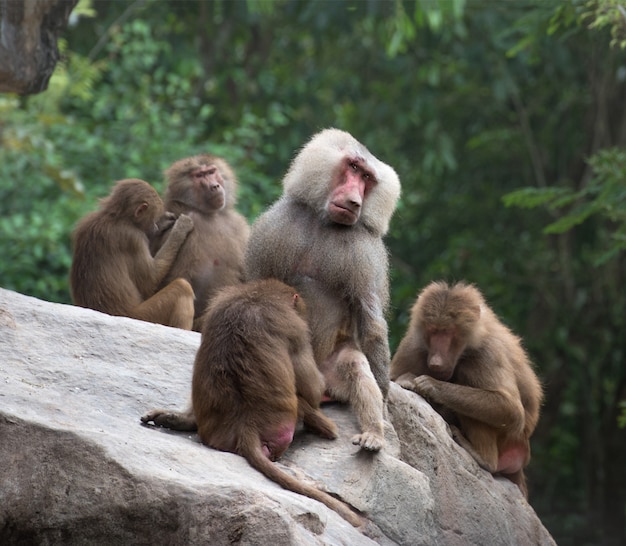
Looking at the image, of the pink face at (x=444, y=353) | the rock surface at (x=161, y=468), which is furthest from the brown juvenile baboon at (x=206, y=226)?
the pink face at (x=444, y=353)

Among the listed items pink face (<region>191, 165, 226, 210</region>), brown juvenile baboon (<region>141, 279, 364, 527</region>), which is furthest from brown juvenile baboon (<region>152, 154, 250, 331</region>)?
brown juvenile baboon (<region>141, 279, 364, 527</region>)

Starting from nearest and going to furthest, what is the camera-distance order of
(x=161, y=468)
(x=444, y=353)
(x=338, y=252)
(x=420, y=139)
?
(x=161, y=468) → (x=338, y=252) → (x=444, y=353) → (x=420, y=139)

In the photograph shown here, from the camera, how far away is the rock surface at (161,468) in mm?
3506

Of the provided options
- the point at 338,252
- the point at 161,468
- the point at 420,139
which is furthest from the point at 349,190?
the point at 420,139

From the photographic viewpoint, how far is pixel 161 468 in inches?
143

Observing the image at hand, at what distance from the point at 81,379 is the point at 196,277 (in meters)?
1.65

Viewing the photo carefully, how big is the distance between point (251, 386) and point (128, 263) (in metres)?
1.98

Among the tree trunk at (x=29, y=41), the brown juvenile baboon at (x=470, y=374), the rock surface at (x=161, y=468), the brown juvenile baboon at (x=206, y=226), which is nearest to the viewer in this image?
the rock surface at (x=161, y=468)

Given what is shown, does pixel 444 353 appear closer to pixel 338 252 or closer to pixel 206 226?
pixel 338 252

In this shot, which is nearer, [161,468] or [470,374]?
[161,468]

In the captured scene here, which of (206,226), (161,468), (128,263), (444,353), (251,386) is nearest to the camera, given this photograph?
(161,468)

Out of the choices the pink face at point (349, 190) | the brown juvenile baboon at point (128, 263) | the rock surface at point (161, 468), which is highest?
the pink face at point (349, 190)

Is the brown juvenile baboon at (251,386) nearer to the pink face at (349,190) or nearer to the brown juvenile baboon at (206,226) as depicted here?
the pink face at (349,190)

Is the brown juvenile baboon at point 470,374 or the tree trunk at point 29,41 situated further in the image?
the tree trunk at point 29,41
